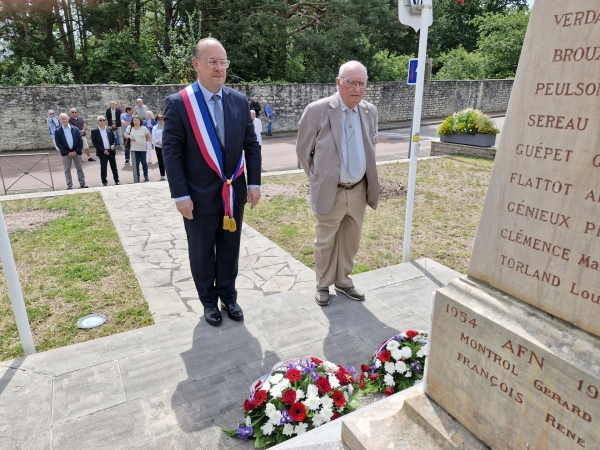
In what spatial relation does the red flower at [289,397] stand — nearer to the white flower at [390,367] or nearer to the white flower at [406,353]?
the white flower at [390,367]

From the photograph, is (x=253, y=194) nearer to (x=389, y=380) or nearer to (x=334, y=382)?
(x=334, y=382)

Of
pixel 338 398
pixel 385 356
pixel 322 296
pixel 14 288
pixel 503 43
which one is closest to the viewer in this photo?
pixel 338 398

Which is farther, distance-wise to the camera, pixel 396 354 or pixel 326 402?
pixel 396 354

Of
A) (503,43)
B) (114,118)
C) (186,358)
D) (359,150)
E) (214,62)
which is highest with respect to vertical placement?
(503,43)

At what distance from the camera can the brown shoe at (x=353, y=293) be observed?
385 centimetres

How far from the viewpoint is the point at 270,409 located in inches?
90.4

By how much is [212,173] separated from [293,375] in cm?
155

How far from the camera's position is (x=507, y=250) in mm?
1708

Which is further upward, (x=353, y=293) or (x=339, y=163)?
(x=339, y=163)

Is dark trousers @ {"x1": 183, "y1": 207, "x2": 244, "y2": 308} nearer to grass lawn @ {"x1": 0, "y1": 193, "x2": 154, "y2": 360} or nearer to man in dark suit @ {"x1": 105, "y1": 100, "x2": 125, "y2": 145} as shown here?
grass lawn @ {"x1": 0, "y1": 193, "x2": 154, "y2": 360}

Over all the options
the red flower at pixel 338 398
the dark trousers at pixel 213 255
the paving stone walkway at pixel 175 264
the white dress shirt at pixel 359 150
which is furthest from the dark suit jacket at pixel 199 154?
the red flower at pixel 338 398

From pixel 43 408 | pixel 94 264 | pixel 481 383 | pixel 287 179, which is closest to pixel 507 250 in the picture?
pixel 481 383

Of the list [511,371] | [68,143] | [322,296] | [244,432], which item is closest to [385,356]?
[244,432]

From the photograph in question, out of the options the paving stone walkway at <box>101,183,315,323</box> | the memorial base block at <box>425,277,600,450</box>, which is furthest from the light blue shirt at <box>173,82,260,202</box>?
the memorial base block at <box>425,277,600,450</box>
